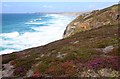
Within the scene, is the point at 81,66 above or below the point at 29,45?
above

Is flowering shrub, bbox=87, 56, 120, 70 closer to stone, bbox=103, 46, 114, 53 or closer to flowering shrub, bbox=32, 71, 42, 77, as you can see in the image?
stone, bbox=103, 46, 114, 53

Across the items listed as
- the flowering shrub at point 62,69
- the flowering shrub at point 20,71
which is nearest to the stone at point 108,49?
the flowering shrub at point 62,69

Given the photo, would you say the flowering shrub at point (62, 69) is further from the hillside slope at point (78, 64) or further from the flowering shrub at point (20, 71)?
the flowering shrub at point (20, 71)

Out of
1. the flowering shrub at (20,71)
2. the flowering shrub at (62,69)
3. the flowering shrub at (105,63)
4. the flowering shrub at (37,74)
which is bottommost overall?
the flowering shrub at (20,71)

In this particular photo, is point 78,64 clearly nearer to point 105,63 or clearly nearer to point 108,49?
point 105,63

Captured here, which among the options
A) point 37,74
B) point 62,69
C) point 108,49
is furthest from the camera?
point 108,49

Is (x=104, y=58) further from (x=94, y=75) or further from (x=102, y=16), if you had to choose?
(x=102, y=16)

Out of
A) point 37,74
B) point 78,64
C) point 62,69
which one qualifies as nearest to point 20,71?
point 37,74

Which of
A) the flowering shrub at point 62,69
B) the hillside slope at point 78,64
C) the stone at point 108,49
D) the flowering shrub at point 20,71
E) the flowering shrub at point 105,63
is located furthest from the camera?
the stone at point 108,49

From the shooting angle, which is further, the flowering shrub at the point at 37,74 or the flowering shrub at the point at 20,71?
the flowering shrub at the point at 20,71

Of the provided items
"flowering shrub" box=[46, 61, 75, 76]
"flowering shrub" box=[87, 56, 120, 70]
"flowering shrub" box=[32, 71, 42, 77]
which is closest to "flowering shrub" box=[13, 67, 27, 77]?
"flowering shrub" box=[32, 71, 42, 77]

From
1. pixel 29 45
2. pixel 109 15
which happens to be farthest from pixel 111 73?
pixel 29 45
